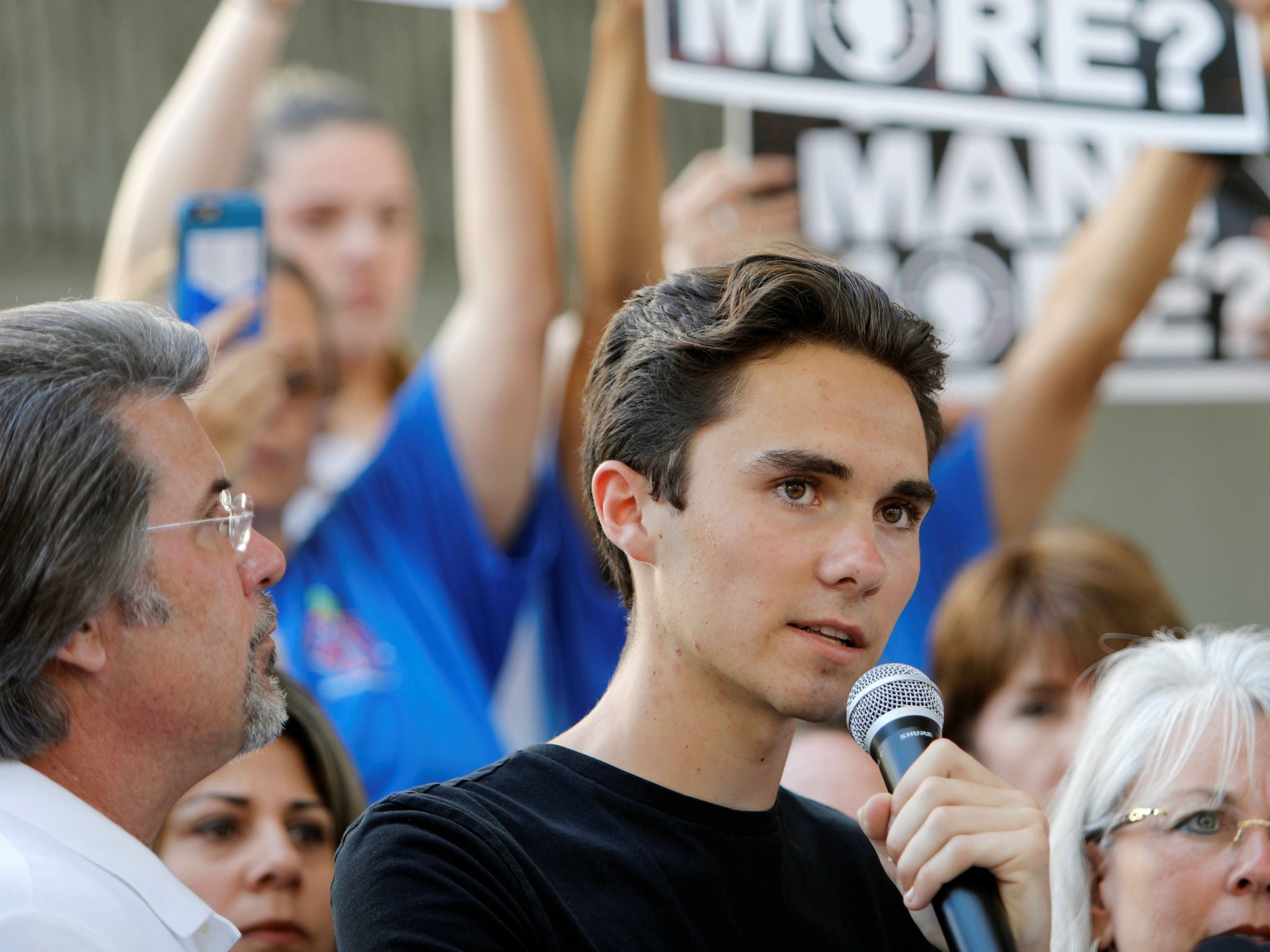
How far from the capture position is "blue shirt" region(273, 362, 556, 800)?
3.19 metres

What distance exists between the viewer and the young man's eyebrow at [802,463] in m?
1.38

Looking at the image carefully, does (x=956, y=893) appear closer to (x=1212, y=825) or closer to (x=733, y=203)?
(x=1212, y=825)

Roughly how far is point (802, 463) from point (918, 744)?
310mm

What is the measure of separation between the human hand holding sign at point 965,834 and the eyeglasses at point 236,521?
0.74 meters

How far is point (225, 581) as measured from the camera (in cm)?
146

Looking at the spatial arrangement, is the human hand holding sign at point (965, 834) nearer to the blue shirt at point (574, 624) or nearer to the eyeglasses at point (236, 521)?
the eyeglasses at point (236, 521)

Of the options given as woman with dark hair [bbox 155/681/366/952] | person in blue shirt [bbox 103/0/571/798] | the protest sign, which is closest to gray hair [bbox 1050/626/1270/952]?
woman with dark hair [bbox 155/681/366/952]

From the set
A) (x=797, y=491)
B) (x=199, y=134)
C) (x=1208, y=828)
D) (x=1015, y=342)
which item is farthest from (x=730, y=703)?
(x=1015, y=342)

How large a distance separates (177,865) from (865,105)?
8.57 ft

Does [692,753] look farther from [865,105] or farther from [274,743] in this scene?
[865,105]

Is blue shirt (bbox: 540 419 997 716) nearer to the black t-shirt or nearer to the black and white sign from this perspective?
the black and white sign

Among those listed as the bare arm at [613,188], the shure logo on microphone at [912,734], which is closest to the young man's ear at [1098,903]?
the shure logo on microphone at [912,734]

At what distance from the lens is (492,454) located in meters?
3.52

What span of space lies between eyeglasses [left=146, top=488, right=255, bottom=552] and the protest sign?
2.60 m
